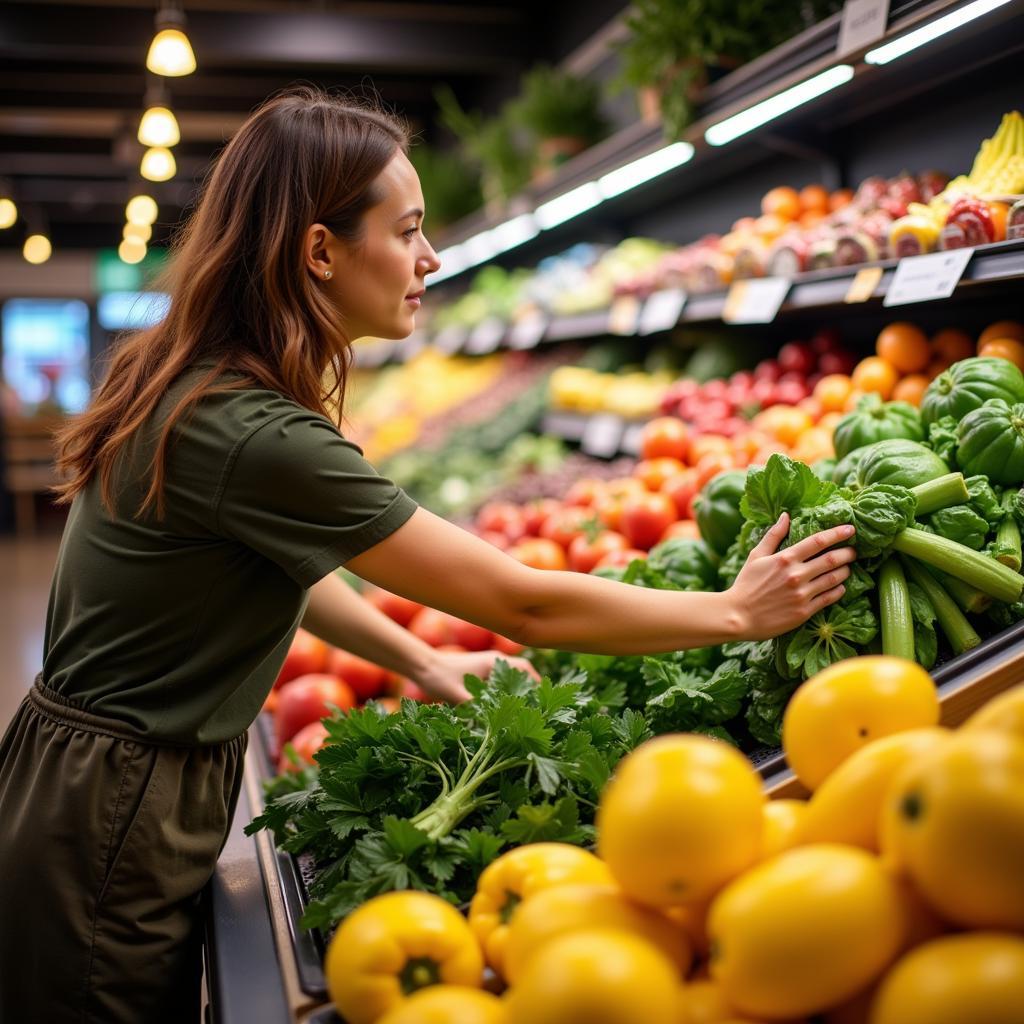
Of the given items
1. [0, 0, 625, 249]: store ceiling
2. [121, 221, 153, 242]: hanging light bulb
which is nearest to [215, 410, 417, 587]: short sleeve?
[0, 0, 625, 249]: store ceiling

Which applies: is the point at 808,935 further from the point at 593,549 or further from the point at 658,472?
the point at 658,472

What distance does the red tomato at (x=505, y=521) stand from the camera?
11.1ft

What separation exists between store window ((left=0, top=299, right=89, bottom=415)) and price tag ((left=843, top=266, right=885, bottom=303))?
637 inches

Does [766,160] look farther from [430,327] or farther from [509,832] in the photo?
[430,327]

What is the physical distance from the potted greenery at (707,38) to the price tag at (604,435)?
119 centimetres

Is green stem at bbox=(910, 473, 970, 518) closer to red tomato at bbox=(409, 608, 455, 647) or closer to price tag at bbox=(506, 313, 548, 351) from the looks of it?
red tomato at bbox=(409, 608, 455, 647)

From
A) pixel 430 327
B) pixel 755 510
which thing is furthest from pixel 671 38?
pixel 430 327

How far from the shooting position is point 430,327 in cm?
707

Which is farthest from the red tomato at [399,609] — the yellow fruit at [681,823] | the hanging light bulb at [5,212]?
the hanging light bulb at [5,212]

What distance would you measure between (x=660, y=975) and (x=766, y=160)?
3.33 metres

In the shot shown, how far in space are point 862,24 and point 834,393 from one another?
89cm

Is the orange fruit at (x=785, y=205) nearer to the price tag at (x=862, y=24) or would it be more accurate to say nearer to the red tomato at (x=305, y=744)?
the price tag at (x=862, y=24)

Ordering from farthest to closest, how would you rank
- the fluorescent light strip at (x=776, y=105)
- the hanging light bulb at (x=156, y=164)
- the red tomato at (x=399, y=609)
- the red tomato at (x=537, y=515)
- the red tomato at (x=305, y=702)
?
the hanging light bulb at (x=156, y=164) < the red tomato at (x=537, y=515) < the red tomato at (x=399, y=609) < the red tomato at (x=305, y=702) < the fluorescent light strip at (x=776, y=105)

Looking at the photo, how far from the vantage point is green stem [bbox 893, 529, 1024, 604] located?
55.6 inches
